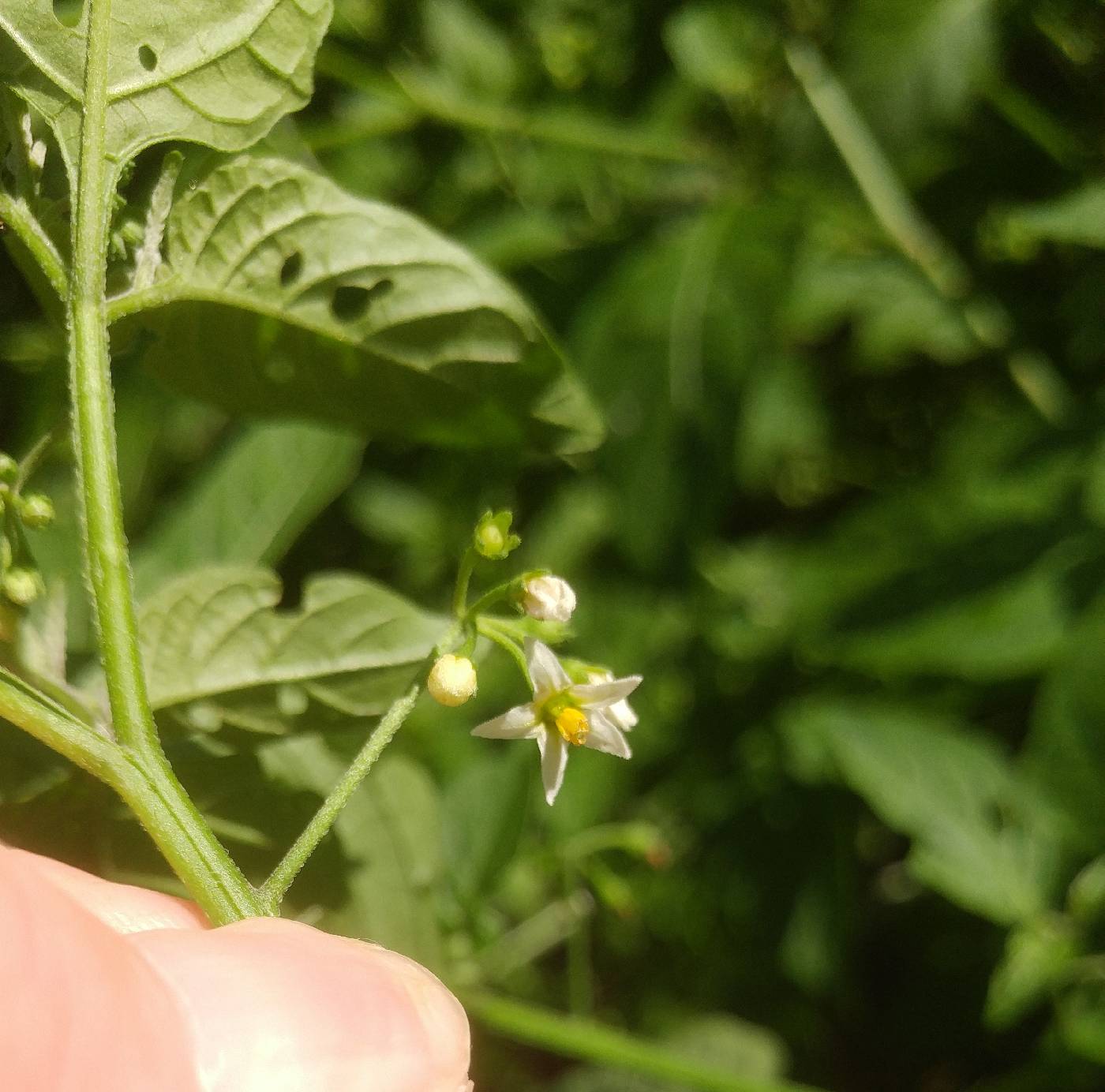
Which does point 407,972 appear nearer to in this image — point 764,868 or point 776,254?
point 776,254

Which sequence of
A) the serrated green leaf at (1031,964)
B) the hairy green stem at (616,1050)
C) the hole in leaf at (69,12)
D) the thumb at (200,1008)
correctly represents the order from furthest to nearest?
the serrated green leaf at (1031,964)
the hairy green stem at (616,1050)
the hole in leaf at (69,12)
the thumb at (200,1008)

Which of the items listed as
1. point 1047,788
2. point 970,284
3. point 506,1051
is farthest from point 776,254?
point 506,1051

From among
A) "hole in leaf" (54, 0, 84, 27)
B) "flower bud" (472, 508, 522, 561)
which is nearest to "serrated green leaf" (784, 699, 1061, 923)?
"flower bud" (472, 508, 522, 561)

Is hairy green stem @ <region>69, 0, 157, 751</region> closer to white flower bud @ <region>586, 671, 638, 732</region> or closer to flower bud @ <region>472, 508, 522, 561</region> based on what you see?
flower bud @ <region>472, 508, 522, 561</region>

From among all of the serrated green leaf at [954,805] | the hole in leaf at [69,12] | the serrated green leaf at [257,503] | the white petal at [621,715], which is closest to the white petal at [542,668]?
the white petal at [621,715]

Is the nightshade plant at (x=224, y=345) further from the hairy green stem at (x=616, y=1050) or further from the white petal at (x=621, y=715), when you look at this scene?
the hairy green stem at (x=616, y=1050)
